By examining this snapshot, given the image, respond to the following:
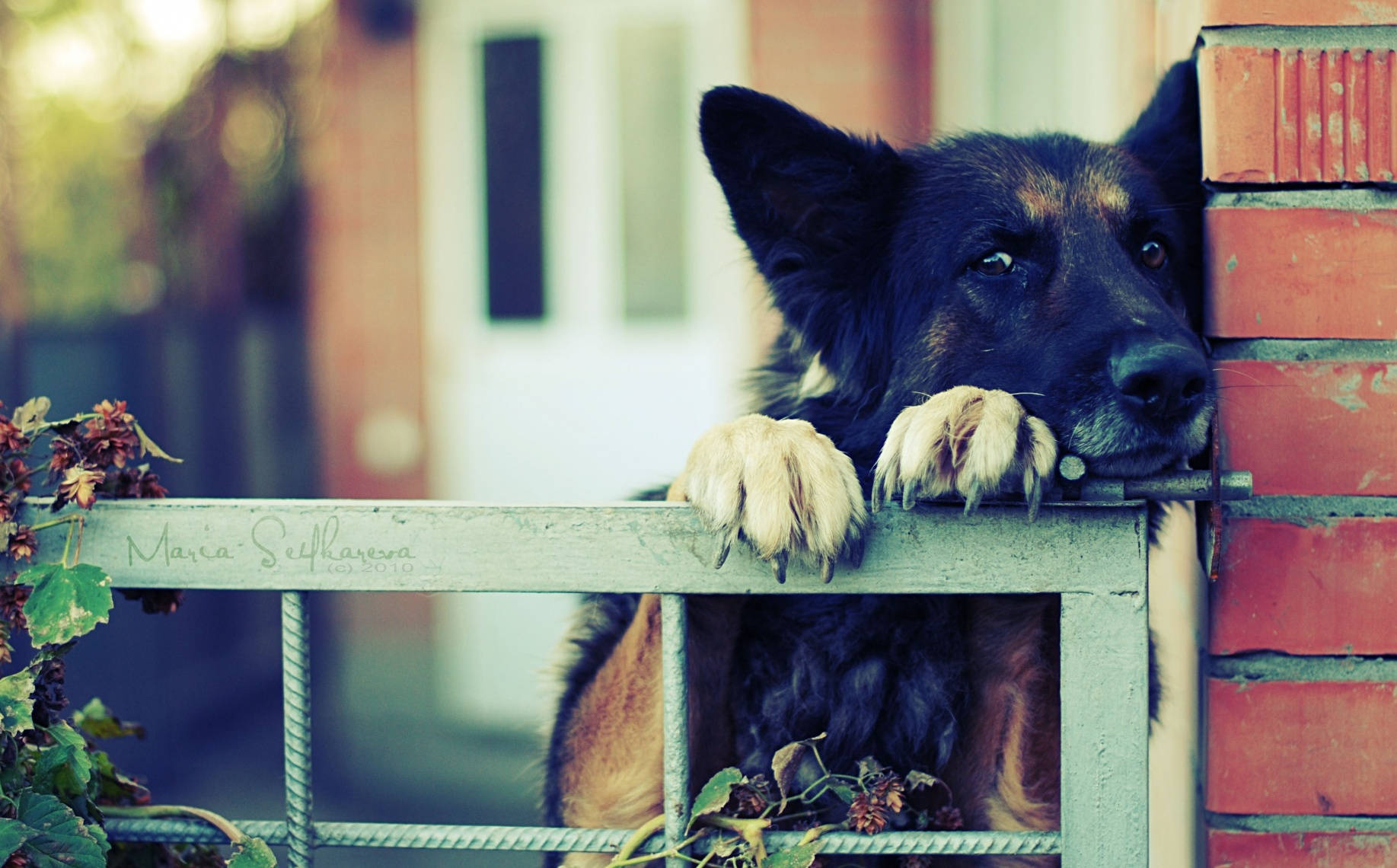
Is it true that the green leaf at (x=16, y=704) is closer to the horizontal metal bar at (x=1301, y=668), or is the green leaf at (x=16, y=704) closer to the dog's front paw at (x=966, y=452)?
the dog's front paw at (x=966, y=452)

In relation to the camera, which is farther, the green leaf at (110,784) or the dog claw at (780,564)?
the green leaf at (110,784)

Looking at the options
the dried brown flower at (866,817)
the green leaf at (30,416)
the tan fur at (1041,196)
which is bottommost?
the dried brown flower at (866,817)

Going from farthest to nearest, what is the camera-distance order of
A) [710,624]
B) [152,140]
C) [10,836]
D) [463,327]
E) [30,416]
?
1. [152,140]
2. [463,327]
3. [710,624]
4. [30,416]
5. [10,836]

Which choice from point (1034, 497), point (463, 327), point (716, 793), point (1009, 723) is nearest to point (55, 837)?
point (716, 793)

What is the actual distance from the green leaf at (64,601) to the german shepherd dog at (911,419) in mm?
655

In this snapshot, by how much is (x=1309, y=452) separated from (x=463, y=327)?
5.23 metres

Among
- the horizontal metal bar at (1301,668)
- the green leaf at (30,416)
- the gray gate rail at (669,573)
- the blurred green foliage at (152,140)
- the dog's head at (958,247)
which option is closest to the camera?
the gray gate rail at (669,573)

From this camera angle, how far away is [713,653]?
1562 millimetres

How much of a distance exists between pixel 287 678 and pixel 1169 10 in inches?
65.0

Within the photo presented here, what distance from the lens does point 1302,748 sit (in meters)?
1.37

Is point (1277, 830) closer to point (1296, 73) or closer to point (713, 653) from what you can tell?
point (713, 653)

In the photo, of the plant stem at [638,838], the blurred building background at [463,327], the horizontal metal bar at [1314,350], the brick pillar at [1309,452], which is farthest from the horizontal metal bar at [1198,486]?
the blurred building background at [463,327]

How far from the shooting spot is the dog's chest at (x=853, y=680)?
1587 millimetres

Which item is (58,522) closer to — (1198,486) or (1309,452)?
(1198,486)
